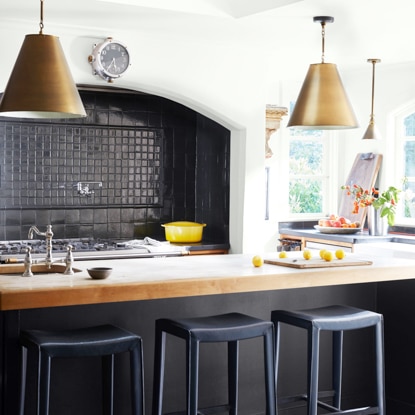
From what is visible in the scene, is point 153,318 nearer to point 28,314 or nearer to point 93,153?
point 28,314

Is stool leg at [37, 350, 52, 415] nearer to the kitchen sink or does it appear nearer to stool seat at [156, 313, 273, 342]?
stool seat at [156, 313, 273, 342]

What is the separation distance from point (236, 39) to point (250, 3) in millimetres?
1138

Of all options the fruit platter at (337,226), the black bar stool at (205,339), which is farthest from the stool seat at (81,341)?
the fruit platter at (337,226)

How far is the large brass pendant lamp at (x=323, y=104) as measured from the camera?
4.27m

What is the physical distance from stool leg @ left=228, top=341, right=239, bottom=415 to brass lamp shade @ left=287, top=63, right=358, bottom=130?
1.32 m

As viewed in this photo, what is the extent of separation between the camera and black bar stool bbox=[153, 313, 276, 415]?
3.45 metres

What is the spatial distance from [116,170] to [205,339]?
11.9 ft

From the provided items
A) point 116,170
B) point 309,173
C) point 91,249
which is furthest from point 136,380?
point 309,173

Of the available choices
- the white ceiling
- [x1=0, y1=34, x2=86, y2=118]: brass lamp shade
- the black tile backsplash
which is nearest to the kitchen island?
[x1=0, y1=34, x2=86, y2=118]: brass lamp shade

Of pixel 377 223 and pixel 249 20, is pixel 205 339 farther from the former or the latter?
pixel 377 223

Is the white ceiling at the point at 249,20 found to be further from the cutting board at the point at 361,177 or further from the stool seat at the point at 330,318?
the stool seat at the point at 330,318

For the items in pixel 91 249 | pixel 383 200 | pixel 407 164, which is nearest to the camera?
pixel 91 249

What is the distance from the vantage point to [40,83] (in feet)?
11.2

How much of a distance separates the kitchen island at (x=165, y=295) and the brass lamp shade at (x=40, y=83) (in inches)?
31.3
